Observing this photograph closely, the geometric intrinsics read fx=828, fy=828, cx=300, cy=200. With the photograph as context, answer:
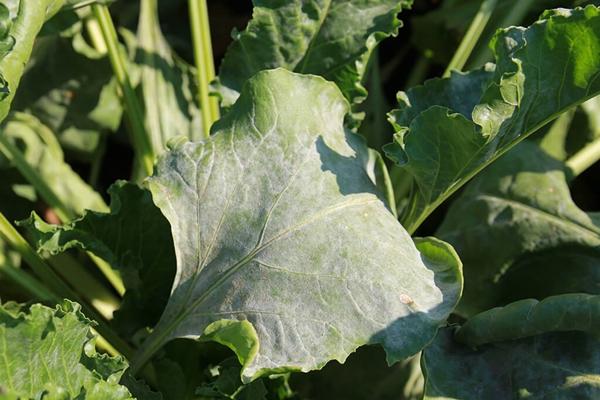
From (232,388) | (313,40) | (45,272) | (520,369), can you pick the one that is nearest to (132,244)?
(45,272)

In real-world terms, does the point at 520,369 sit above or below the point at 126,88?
below

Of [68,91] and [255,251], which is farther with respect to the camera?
[68,91]

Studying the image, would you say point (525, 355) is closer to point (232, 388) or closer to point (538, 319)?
point (538, 319)

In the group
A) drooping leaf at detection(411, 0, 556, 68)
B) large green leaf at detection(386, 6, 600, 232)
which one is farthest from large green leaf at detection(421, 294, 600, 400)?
drooping leaf at detection(411, 0, 556, 68)

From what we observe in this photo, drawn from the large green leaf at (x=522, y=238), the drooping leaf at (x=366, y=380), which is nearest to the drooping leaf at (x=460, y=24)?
the large green leaf at (x=522, y=238)

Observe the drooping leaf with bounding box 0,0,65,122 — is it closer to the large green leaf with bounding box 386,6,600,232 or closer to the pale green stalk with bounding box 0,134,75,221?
the pale green stalk with bounding box 0,134,75,221

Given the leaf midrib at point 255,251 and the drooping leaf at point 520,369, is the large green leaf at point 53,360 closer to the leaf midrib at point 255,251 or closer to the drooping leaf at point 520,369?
the leaf midrib at point 255,251
